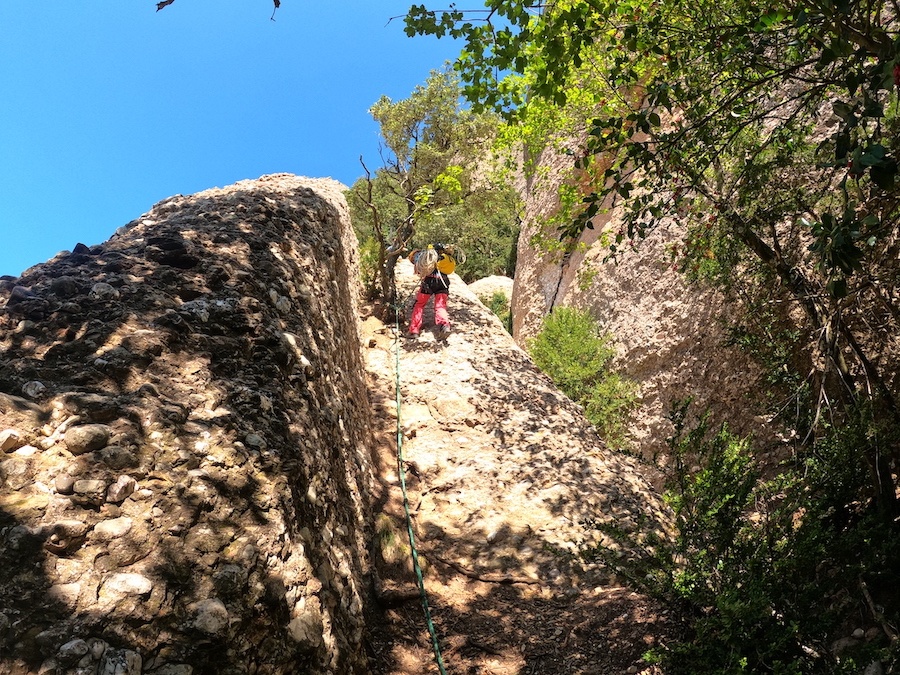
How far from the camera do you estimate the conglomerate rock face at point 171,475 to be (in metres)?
1.84

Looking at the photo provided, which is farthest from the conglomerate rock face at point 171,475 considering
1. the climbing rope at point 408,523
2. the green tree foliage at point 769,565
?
the green tree foliage at point 769,565

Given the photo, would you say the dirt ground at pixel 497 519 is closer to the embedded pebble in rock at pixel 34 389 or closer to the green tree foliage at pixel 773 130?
the green tree foliage at pixel 773 130

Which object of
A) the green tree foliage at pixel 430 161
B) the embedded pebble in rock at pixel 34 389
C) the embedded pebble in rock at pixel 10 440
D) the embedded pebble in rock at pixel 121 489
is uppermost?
the green tree foliage at pixel 430 161

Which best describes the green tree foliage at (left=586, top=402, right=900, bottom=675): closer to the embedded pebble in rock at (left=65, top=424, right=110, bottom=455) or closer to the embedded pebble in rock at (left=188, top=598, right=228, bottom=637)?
the embedded pebble in rock at (left=188, top=598, right=228, bottom=637)

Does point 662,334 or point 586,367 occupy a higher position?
point 586,367

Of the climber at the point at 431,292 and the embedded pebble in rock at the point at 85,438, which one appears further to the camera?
the climber at the point at 431,292

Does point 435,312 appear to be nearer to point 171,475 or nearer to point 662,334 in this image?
point 662,334

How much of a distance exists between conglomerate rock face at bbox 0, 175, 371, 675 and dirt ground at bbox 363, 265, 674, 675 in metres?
0.84

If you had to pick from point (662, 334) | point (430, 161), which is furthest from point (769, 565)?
point (430, 161)

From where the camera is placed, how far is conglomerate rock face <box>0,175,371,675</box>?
184cm

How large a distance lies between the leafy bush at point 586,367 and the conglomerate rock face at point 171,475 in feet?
15.6

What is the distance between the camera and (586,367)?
348 inches

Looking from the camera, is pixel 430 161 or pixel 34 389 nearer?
pixel 34 389

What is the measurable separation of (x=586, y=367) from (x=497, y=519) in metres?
4.10
